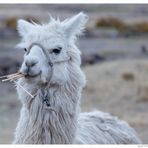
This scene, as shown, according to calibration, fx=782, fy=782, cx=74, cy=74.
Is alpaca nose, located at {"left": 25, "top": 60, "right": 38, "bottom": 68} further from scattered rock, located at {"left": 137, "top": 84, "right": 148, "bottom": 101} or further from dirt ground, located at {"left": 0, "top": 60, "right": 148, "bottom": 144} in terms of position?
scattered rock, located at {"left": 137, "top": 84, "right": 148, "bottom": 101}

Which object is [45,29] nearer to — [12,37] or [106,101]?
[106,101]

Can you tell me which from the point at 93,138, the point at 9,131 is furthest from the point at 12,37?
the point at 93,138

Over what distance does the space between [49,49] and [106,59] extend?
37.9 ft

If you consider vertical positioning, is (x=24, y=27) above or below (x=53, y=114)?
above

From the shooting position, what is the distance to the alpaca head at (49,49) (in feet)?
18.4

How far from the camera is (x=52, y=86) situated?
581cm

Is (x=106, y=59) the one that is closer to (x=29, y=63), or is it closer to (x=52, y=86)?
(x=52, y=86)

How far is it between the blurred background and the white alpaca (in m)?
3.90

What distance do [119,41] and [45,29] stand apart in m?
13.1

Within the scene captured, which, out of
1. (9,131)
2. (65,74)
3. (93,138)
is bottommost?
(9,131)

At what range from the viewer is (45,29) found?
5875 mm

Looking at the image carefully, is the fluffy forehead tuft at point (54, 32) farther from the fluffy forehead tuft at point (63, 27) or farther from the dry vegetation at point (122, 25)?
the dry vegetation at point (122, 25)

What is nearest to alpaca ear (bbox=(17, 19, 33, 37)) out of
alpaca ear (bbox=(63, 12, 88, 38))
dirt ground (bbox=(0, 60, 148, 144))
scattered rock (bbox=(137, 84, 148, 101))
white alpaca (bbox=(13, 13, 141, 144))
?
white alpaca (bbox=(13, 13, 141, 144))

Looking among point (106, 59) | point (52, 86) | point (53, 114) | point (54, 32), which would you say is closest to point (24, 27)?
point (54, 32)
